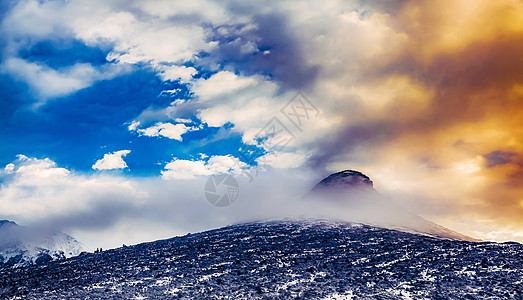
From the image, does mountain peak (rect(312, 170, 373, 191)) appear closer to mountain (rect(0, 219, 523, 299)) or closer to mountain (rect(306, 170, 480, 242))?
mountain (rect(306, 170, 480, 242))

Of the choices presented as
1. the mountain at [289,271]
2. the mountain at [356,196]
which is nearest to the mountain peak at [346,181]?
the mountain at [356,196]

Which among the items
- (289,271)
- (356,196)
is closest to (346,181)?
(356,196)

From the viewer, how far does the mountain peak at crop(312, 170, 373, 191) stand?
165 meters

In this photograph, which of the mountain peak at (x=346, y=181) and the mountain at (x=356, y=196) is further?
the mountain peak at (x=346, y=181)

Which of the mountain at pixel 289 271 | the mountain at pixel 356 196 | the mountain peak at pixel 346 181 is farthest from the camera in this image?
the mountain peak at pixel 346 181

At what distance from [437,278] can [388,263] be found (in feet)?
25.6

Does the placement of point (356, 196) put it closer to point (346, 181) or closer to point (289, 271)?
point (346, 181)

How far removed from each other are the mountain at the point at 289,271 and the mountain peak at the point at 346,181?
100 metres

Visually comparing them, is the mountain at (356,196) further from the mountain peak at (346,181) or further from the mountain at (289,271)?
the mountain at (289,271)

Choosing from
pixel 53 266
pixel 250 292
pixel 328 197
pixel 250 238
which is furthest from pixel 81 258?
pixel 328 197

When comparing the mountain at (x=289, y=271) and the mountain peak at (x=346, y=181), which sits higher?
the mountain peak at (x=346, y=181)

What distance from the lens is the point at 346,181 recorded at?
16575 cm

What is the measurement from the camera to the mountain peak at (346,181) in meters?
165

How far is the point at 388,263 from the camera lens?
A: 46719 mm
